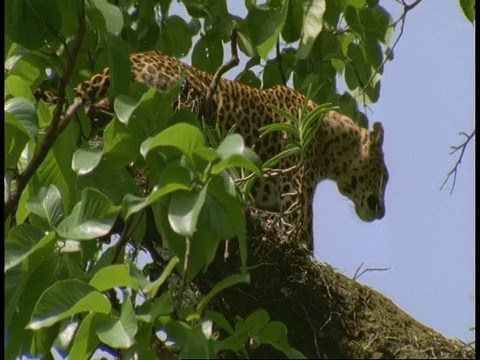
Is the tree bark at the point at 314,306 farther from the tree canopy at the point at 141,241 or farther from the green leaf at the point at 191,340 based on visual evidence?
the green leaf at the point at 191,340

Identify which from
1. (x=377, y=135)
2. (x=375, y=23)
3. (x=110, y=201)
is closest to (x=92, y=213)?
(x=110, y=201)

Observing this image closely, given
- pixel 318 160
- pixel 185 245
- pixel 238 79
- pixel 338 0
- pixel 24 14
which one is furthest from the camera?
pixel 318 160

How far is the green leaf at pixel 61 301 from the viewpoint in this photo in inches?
86.7

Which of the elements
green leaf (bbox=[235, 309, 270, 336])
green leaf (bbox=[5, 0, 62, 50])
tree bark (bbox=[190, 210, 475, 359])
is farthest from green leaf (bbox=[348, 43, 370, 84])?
green leaf (bbox=[235, 309, 270, 336])

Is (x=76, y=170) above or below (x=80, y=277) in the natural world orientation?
above

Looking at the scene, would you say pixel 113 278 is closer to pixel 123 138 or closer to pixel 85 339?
pixel 85 339

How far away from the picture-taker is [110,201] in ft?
7.96

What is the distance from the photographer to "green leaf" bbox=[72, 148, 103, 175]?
8.00 feet

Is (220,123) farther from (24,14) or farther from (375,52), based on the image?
(24,14)

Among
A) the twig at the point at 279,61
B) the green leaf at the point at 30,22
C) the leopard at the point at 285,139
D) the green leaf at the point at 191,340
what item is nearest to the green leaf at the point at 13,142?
the green leaf at the point at 30,22

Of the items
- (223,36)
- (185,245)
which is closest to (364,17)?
(223,36)

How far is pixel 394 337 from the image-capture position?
8.34 ft

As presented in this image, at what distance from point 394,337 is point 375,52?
1.49 m

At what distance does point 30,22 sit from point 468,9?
1.19 m
